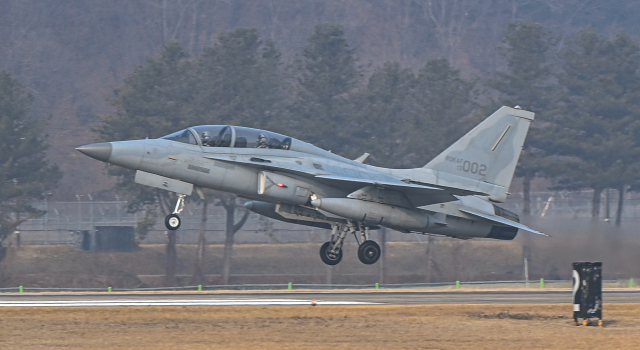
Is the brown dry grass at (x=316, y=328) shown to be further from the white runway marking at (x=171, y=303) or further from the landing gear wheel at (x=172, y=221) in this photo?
the landing gear wheel at (x=172, y=221)

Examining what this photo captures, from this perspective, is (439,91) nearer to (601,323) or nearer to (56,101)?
(601,323)

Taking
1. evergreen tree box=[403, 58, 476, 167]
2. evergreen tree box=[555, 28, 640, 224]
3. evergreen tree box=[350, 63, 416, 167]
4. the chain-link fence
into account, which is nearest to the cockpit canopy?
the chain-link fence

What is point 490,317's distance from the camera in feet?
66.8

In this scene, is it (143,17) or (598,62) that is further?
(143,17)

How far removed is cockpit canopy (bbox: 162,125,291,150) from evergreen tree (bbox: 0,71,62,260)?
30.4m

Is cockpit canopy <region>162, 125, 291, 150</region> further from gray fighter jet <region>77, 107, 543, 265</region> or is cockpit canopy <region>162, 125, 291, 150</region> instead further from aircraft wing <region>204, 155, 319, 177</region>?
aircraft wing <region>204, 155, 319, 177</region>

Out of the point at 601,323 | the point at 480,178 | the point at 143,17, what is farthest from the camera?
the point at 143,17

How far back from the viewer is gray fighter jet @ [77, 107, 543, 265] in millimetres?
23703

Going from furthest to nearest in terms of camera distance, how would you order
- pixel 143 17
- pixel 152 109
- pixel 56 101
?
1. pixel 143 17
2. pixel 56 101
3. pixel 152 109

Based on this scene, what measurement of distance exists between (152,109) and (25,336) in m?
37.6

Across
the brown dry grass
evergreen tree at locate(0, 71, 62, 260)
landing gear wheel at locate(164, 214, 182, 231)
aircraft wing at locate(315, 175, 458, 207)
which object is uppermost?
evergreen tree at locate(0, 71, 62, 260)

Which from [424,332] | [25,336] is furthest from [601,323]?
[25,336]

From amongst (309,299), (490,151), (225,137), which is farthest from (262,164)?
(490,151)

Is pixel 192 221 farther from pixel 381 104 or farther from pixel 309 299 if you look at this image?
pixel 309 299
